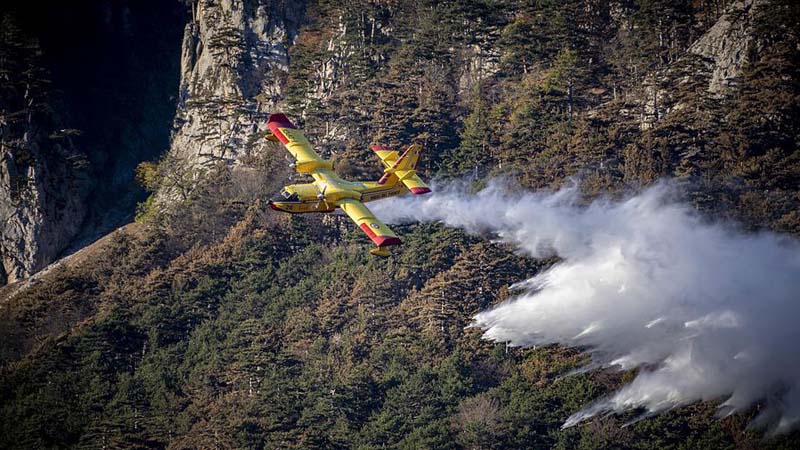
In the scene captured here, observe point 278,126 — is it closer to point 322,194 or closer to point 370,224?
point 322,194

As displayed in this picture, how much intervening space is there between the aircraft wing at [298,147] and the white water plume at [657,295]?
5419 millimetres

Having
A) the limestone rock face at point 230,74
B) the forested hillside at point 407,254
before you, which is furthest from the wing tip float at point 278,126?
the limestone rock face at point 230,74

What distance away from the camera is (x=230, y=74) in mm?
87062

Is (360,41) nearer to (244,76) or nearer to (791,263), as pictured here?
(244,76)

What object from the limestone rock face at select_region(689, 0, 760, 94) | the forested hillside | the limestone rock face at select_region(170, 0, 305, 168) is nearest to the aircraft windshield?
the forested hillside

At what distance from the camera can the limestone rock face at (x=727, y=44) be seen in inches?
2798

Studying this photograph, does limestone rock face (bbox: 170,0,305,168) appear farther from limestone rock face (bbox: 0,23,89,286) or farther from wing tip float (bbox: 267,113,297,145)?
wing tip float (bbox: 267,113,297,145)

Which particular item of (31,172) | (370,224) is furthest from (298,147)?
(31,172)

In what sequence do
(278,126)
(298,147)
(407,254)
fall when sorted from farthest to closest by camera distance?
(407,254) → (278,126) → (298,147)

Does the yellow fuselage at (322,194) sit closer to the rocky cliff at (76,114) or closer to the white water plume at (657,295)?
the white water plume at (657,295)

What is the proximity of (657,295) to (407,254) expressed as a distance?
63.9 ft

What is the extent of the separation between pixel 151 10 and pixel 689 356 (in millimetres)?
55297

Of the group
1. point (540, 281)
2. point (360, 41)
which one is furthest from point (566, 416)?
point (360, 41)

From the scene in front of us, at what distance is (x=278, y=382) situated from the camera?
6938 centimetres
